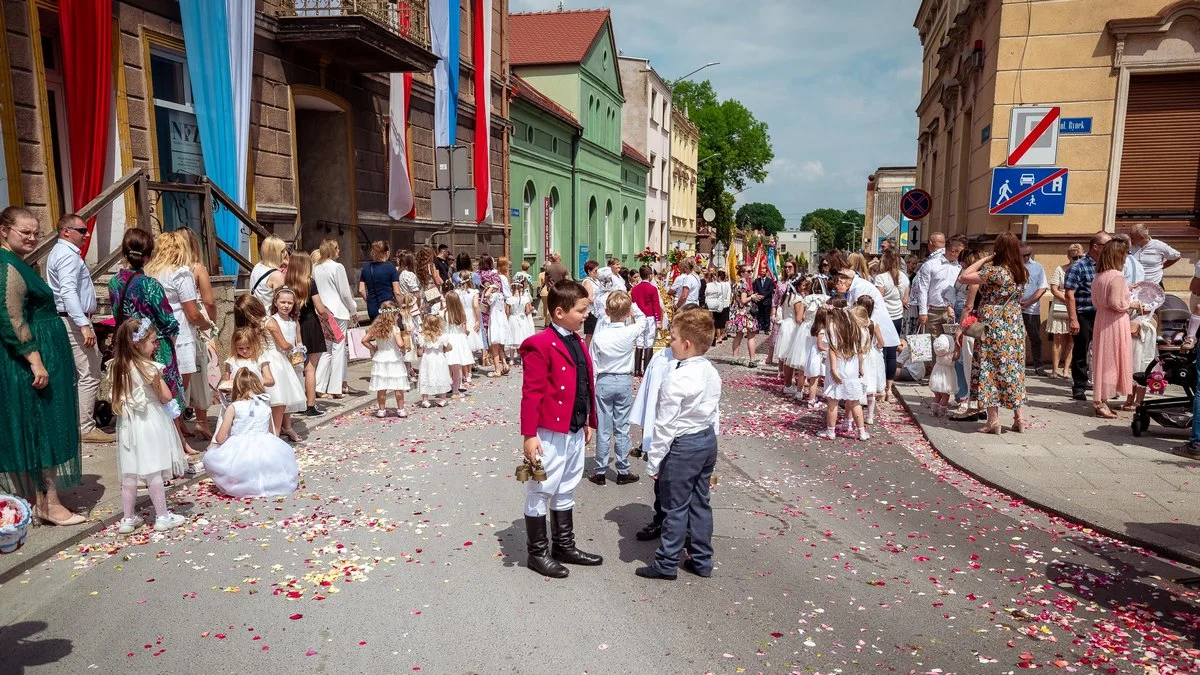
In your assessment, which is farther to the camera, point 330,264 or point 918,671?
point 330,264

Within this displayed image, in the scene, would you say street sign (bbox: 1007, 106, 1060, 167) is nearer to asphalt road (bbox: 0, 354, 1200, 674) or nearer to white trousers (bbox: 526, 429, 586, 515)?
asphalt road (bbox: 0, 354, 1200, 674)

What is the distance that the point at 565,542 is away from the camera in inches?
191

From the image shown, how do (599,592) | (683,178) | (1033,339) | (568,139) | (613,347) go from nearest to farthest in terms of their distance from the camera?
1. (599,592)
2. (613,347)
3. (1033,339)
4. (568,139)
5. (683,178)

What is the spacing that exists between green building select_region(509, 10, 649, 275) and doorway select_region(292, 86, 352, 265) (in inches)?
399

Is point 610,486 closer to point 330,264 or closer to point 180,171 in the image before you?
point 330,264

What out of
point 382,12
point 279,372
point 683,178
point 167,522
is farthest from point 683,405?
point 683,178

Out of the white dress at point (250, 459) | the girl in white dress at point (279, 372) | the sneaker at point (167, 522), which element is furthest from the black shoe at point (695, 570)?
the girl in white dress at point (279, 372)

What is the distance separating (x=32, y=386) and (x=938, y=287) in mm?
10049

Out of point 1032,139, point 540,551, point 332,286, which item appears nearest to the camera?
point 540,551

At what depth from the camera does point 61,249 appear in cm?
620

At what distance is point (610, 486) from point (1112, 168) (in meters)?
10.4

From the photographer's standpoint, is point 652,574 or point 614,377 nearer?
point 652,574

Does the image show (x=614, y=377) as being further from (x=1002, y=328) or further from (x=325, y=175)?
(x=325, y=175)

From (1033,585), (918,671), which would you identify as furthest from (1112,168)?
(918,671)
